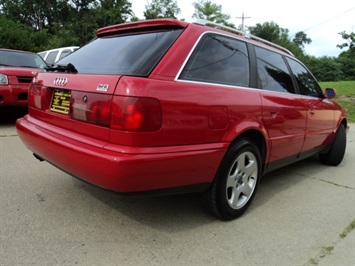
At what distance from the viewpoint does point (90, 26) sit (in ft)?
123

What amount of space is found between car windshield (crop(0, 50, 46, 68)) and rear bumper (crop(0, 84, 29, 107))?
958 millimetres

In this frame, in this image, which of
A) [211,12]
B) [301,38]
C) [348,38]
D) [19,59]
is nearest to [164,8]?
[211,12]

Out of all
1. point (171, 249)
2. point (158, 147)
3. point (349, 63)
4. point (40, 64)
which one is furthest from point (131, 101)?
point (349, 63)

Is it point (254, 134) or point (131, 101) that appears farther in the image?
point (254, 134)

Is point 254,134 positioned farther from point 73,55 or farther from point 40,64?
point 40,64

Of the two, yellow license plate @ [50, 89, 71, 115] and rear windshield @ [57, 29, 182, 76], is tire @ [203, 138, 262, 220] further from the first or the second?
yellow license plate @ [50, 89, 71, 115]

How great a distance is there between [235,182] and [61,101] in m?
1.63

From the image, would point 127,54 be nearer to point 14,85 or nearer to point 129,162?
point 129,162

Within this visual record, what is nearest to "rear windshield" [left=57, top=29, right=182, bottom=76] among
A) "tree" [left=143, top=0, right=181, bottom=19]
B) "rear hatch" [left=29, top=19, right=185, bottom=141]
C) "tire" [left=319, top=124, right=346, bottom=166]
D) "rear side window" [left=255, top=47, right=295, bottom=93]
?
"rear hatch" [left=29, top=19, right=185, bottom=141]

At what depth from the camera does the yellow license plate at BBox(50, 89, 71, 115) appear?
263 cm

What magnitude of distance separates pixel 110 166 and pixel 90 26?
38.4 m

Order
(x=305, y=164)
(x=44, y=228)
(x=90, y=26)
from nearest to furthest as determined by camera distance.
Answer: (x=44, y=228), (x=305, y=164), (x=90, y=26)

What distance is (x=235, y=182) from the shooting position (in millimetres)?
2959

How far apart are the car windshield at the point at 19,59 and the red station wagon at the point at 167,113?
14.1ft
